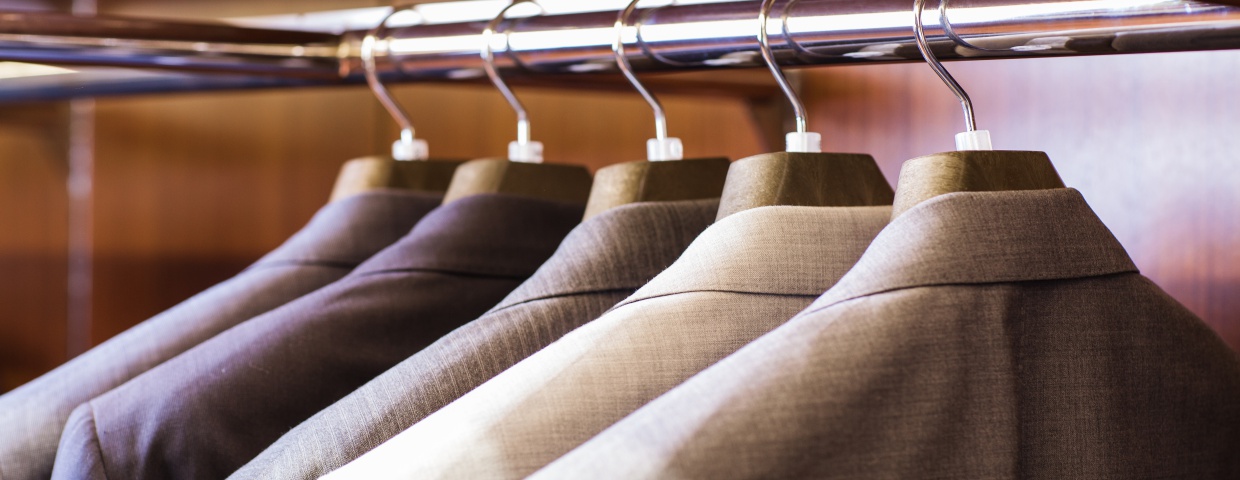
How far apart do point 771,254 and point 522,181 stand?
0.98ft

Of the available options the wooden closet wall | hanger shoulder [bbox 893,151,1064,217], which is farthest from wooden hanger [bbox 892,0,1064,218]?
the wooden closet wall

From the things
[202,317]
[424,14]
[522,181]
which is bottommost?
[202,317]

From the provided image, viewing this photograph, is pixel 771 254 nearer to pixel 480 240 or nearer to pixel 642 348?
pixel 642 348

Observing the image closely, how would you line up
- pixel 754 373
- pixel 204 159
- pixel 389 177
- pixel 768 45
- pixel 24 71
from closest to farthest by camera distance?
1. pixel 754 373
2. pixel 768 45
3. pixel 389 177
4. pixel 24 71
5. pixel 204 159

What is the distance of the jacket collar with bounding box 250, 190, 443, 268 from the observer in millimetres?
793

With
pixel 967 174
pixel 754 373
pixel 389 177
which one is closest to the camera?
pixel 754 373

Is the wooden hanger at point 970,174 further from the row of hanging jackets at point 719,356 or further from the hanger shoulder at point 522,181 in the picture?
the hanger shoulder at point 522,181

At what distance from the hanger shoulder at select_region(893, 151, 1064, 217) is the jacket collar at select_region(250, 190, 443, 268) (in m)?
0.42

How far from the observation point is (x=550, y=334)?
56 centimetres

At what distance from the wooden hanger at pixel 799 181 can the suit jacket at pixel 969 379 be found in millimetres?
115

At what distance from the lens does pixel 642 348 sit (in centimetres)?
46

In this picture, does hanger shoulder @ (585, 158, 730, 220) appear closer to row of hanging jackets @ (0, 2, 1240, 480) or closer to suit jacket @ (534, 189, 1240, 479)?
row of hanging jackets @ (0, 2, 1240, 480)

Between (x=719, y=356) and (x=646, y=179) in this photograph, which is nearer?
(x=719, y=356)

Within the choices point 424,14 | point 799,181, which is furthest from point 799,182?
point 424,14
